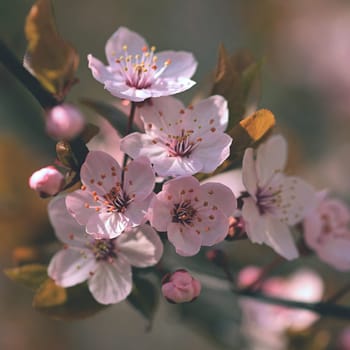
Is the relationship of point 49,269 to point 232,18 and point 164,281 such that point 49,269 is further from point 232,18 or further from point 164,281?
point 232,18

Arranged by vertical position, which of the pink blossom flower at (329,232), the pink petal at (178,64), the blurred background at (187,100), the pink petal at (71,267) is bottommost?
the blurred background at (187,100)

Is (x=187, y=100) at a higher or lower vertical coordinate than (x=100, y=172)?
lower

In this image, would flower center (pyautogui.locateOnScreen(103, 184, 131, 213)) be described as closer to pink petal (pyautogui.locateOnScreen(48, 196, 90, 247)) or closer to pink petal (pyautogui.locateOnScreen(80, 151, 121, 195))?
pink petal (pyautogui.locateOnScreen(80, 151, 121, 195))

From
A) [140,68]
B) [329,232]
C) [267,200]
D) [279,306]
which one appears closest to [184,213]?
[267,200]

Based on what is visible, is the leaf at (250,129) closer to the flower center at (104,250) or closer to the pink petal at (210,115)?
the pink petal at (210,115)

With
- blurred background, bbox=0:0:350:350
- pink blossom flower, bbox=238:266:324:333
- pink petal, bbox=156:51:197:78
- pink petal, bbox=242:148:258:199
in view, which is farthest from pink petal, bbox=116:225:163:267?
pink blossom flower, bbox=238:266:324:333

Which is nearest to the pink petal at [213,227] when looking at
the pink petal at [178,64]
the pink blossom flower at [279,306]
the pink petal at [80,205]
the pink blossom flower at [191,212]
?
the pink blossom flower at [191,212]

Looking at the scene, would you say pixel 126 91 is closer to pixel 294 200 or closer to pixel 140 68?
pixel 140 68
